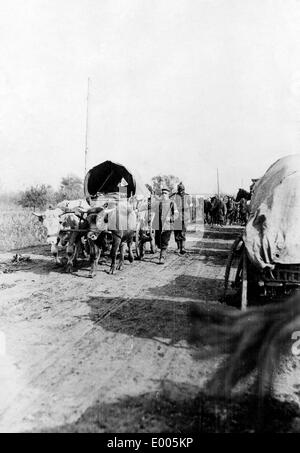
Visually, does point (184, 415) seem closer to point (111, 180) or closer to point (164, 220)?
point (164, 220)

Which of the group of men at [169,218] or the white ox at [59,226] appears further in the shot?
the group of men at [169,218]

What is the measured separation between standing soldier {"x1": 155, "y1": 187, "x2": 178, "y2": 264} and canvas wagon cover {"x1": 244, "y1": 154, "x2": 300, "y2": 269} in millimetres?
7392

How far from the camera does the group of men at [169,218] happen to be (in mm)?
12457

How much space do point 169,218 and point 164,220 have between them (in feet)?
0.70

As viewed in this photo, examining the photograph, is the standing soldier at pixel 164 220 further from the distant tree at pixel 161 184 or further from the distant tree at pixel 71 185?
the distant tree at pixel 71 185

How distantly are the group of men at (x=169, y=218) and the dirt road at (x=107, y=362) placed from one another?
3.50 meters

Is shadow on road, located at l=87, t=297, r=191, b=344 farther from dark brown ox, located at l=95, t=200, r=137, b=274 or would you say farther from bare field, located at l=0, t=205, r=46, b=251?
bare field, located at l=0, t=205, r=46, b=251

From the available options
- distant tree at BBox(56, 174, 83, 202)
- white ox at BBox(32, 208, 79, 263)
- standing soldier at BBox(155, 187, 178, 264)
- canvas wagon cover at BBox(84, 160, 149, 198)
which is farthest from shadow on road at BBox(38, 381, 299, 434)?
distant tree at BBox(56, 174, 83, 202)

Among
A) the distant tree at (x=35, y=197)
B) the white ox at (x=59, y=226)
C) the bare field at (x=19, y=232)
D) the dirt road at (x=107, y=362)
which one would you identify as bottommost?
the dirt road at (x=107, y=362)

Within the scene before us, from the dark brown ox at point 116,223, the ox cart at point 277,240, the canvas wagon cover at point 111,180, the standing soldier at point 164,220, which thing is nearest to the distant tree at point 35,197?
the canvas wagon cover at point 111,180

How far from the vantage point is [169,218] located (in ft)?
41.3

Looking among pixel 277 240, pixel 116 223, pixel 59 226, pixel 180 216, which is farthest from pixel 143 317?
pixel 180 216

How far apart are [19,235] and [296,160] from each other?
15077 mm

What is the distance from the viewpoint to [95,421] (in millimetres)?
3340
